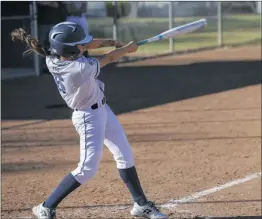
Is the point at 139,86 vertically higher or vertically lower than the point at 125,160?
lower

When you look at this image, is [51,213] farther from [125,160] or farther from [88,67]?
[88,67]

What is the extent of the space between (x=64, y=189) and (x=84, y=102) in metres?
0.78

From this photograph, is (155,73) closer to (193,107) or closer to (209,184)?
(193,107)

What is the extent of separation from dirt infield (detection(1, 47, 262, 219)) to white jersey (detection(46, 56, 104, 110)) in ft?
4.04

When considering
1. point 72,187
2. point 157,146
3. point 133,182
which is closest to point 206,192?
point 133,182

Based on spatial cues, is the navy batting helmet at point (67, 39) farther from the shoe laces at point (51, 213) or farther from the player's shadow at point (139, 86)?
the player's shadow at point (139, 86)

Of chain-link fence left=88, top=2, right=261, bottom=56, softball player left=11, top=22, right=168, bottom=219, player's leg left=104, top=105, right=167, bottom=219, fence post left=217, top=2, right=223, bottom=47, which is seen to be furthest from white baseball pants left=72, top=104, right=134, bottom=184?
fence post left=217, top=2, right=223, bottom=47

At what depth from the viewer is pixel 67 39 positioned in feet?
16.8

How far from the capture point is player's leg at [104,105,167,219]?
550 centimetres

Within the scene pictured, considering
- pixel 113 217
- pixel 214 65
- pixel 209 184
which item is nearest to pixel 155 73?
pixel 214 65

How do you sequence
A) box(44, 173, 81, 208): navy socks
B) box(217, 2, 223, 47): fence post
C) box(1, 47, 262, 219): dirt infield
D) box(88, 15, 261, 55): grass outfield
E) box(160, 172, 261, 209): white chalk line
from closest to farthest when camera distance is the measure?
1. box(44, 173, 81, 208): navy socks
2. box(160, 172, 261, 209): white chalk line
3. box(1, 47, 262, 219): dirt infield
4. box(88, 15, 261, 55): grass outfield
5. box(217, 2, 223, 47): fence post

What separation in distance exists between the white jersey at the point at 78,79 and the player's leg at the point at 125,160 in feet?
0.93

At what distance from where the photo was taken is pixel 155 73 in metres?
17.9

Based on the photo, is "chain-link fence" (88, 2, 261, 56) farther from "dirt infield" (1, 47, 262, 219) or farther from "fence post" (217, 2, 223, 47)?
"dirt infield" (1, 47, 262, 219)
